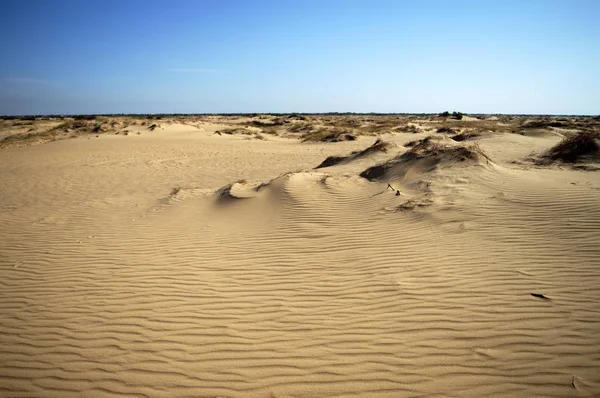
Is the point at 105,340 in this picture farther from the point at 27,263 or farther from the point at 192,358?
the point at 27,263

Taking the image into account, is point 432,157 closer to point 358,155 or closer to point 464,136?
point 358,155

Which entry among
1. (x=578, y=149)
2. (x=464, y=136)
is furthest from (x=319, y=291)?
(x=464, y=136)

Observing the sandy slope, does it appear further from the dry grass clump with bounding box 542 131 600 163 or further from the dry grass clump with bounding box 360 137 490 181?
the dry grass clump with bounding box 542 131 600 163

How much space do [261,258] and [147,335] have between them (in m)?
2.07

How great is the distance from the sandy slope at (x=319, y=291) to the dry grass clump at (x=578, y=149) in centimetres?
292

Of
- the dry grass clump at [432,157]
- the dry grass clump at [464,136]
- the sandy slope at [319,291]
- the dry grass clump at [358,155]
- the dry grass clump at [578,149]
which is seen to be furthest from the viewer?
the dry grass clump at [464,136]

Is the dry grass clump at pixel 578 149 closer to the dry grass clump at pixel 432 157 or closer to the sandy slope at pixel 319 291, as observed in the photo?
the sandy slope at pixel 319 291

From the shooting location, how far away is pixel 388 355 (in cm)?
293

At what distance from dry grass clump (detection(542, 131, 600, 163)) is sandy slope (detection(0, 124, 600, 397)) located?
9.57ft

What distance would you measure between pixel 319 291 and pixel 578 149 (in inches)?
436

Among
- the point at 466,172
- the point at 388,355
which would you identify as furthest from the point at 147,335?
the point at 466,172

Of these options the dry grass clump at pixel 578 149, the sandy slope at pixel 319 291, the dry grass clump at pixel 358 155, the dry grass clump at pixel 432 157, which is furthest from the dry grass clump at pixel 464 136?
the sandy slope at pixel 319 291

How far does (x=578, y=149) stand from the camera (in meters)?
10.2

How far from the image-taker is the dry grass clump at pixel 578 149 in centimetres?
995
